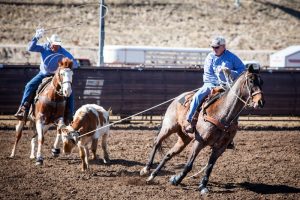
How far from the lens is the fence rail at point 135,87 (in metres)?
17.0

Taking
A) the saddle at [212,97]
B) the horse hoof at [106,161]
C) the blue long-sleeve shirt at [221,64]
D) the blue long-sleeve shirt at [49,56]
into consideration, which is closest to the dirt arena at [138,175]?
the horse hoof at [106,161]

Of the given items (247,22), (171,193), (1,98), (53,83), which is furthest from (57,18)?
(171,193)

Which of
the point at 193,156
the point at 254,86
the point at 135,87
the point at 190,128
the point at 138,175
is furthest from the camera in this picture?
the point at 135,87

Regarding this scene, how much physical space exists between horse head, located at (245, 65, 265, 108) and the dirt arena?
4.78ft

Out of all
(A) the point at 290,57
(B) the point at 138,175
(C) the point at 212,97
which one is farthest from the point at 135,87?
(A) the point at 290,57

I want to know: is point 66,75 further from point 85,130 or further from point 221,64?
point 221,64

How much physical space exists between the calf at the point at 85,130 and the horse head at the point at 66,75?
2.17ft

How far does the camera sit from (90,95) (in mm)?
17078

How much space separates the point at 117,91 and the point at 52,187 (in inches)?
361

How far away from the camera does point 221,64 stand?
868 centimetres

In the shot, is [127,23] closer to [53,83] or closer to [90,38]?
[90,38]

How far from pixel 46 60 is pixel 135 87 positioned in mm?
6854

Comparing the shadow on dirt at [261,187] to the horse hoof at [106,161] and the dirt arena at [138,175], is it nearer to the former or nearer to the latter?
the dirt arena at [138,175]

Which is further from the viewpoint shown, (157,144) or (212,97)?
(157,144)
